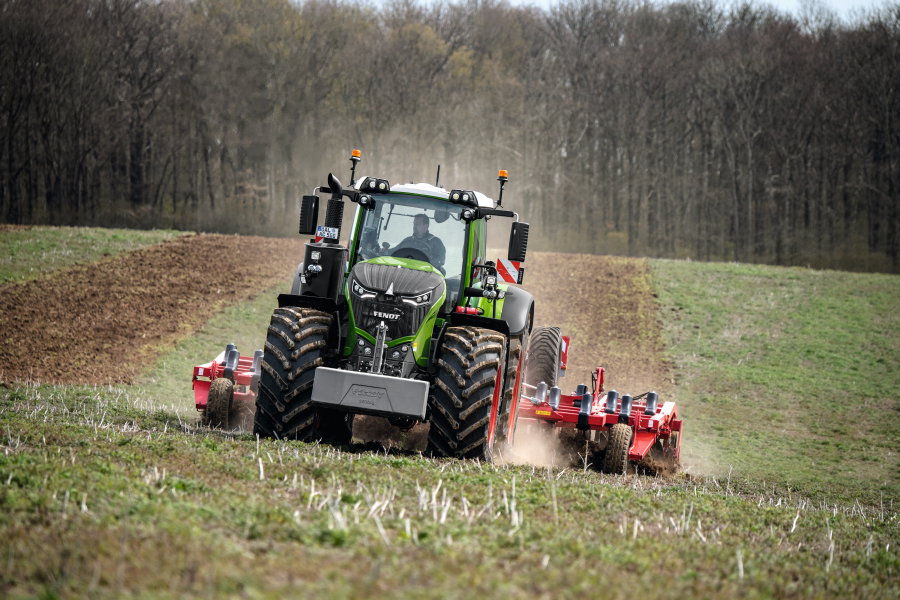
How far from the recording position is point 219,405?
9297 millimetres

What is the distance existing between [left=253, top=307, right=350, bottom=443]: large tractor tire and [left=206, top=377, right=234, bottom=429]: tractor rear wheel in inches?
71.7

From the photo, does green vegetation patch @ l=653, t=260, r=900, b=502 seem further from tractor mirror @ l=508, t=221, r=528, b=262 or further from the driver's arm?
the driver's arm

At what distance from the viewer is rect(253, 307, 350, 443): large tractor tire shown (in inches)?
289

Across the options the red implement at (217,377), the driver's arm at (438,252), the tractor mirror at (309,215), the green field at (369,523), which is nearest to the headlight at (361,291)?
the tractor mirror at (309,215)

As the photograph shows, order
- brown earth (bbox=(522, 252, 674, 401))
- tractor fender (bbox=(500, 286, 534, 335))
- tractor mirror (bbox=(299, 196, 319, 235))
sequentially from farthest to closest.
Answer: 1. brown earth (bbox=(522, 252, 674, 401))
2. tractor fender (bbox=(500, 286, 534, 335))
3. tractor mirror (bbox=(299, 196, 319, 235))

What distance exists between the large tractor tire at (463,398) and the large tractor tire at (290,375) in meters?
1.20

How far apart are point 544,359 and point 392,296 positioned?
4487mm

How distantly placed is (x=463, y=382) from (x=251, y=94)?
37.7 meters

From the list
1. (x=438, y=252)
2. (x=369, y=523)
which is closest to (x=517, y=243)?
(x=438, y=252)

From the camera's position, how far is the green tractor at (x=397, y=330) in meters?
7.34

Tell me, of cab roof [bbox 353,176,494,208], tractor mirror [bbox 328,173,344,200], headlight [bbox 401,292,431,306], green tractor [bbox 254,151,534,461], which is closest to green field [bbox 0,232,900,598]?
green tractor [bbox 254,151,534,461]

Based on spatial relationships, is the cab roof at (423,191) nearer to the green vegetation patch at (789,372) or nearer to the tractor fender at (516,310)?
the tractor fender at (516,310)

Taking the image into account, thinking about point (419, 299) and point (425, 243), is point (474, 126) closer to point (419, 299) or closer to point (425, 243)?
point (425, 243)

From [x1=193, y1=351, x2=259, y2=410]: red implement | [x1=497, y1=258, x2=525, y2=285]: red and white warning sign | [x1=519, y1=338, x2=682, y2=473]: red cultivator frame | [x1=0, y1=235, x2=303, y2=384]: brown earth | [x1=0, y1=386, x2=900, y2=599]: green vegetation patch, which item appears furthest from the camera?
[x1=0, y1=235, x2=303, y2=384]: brown earth
